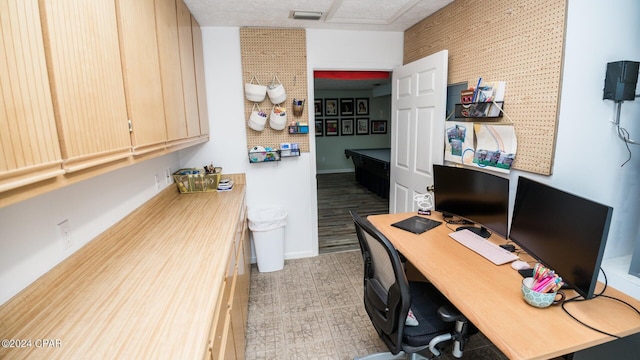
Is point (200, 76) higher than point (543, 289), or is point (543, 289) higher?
point (200, 76)

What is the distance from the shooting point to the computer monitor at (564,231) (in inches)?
42.4

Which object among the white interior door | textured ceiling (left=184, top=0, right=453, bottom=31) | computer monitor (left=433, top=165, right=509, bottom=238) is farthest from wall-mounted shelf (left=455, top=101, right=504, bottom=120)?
textured ceiling (left=184, top=0, right=453, bottom=31)

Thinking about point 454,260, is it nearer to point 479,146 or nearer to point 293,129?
Answer: point 479,146

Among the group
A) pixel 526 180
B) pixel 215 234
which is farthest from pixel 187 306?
pixel 526 180

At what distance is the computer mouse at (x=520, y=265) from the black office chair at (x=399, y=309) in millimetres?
351

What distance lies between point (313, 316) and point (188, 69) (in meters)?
2.11

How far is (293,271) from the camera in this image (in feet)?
10.0

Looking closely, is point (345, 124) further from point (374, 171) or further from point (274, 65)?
point (274, 65)

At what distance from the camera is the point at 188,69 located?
225cm

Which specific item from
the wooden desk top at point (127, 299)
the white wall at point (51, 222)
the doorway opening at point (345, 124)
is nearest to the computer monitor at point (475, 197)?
the wooden desk top at point (127, 299)

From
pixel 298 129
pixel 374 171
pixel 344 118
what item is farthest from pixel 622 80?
pixel 344 118

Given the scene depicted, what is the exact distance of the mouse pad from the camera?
1.97 m

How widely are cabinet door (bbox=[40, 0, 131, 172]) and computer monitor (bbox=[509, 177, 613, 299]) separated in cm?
174

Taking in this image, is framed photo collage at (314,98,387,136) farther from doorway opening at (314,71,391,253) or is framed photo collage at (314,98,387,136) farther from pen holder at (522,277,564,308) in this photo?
pen holder at (522,277,564,308)
